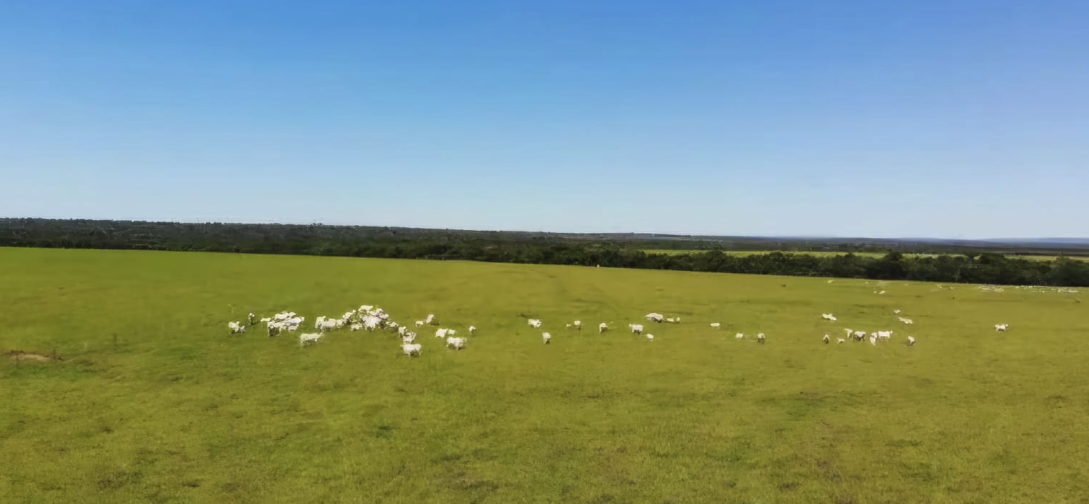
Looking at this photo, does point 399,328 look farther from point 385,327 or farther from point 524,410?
point 524,410

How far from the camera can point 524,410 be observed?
1312 centimetres

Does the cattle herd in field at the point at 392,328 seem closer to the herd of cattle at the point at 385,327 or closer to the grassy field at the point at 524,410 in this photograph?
the herd of cattle at the point at 385,327

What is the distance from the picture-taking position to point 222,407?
42.3ft

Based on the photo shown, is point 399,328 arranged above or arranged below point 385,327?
above

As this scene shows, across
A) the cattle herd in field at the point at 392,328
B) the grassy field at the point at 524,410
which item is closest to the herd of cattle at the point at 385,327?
the cattle herd in field at the point at 392,328

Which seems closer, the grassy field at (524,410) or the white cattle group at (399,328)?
the grassy field at (524,410)

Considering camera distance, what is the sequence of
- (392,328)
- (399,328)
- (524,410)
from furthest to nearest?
(392,328) < (399,328) < (524,410)

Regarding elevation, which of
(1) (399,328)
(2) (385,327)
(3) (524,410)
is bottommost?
(3) (524,410)

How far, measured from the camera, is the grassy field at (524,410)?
9.45 metres

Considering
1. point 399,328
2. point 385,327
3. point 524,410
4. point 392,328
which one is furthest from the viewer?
point 385,327

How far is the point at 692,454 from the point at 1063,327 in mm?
24845

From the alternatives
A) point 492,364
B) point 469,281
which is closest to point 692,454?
point 492,364

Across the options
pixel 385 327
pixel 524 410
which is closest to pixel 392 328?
pixel 385 327

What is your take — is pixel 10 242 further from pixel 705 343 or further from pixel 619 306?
→ pixel 705 343
